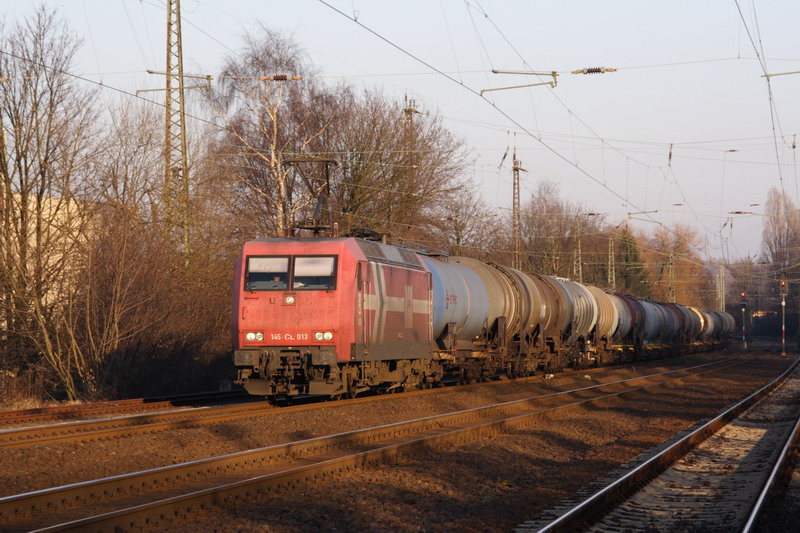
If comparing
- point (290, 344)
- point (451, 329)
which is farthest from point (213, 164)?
point (290, 344)

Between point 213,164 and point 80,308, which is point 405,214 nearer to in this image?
point 213,164

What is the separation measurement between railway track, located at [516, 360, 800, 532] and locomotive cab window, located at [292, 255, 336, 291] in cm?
709

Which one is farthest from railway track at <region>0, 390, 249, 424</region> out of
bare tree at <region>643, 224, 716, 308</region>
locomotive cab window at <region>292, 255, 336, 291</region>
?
bare tree at <region>643, 224, 716, 308</region>

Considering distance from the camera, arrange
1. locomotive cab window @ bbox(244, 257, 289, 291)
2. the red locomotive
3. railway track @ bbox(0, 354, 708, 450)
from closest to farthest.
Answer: railway track @ bbox(0, 354, 708, 450)
the red locomotive
locomotive cab window @ bbox(244, 257, 289, 291)

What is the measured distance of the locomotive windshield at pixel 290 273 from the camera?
17703mm

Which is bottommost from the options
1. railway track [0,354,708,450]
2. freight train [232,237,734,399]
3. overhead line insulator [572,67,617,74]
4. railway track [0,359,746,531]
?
railway track [0,359,746,531]

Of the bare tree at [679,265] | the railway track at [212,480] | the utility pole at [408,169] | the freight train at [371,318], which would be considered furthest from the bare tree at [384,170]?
the bare tree at [679,265]

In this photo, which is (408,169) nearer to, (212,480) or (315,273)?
(315,273)

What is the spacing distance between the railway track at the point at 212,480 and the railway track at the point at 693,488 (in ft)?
9.90

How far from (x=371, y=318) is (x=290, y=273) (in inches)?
76.6

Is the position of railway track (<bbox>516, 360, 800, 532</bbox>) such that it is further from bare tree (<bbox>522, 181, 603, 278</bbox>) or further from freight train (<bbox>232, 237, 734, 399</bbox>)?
bare tree (<bbox>522, 181, 603, 278</bbox>)

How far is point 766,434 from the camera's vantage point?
1711 centimetres

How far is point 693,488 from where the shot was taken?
11.2m

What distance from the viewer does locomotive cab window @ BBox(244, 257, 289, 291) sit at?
17.9 m
